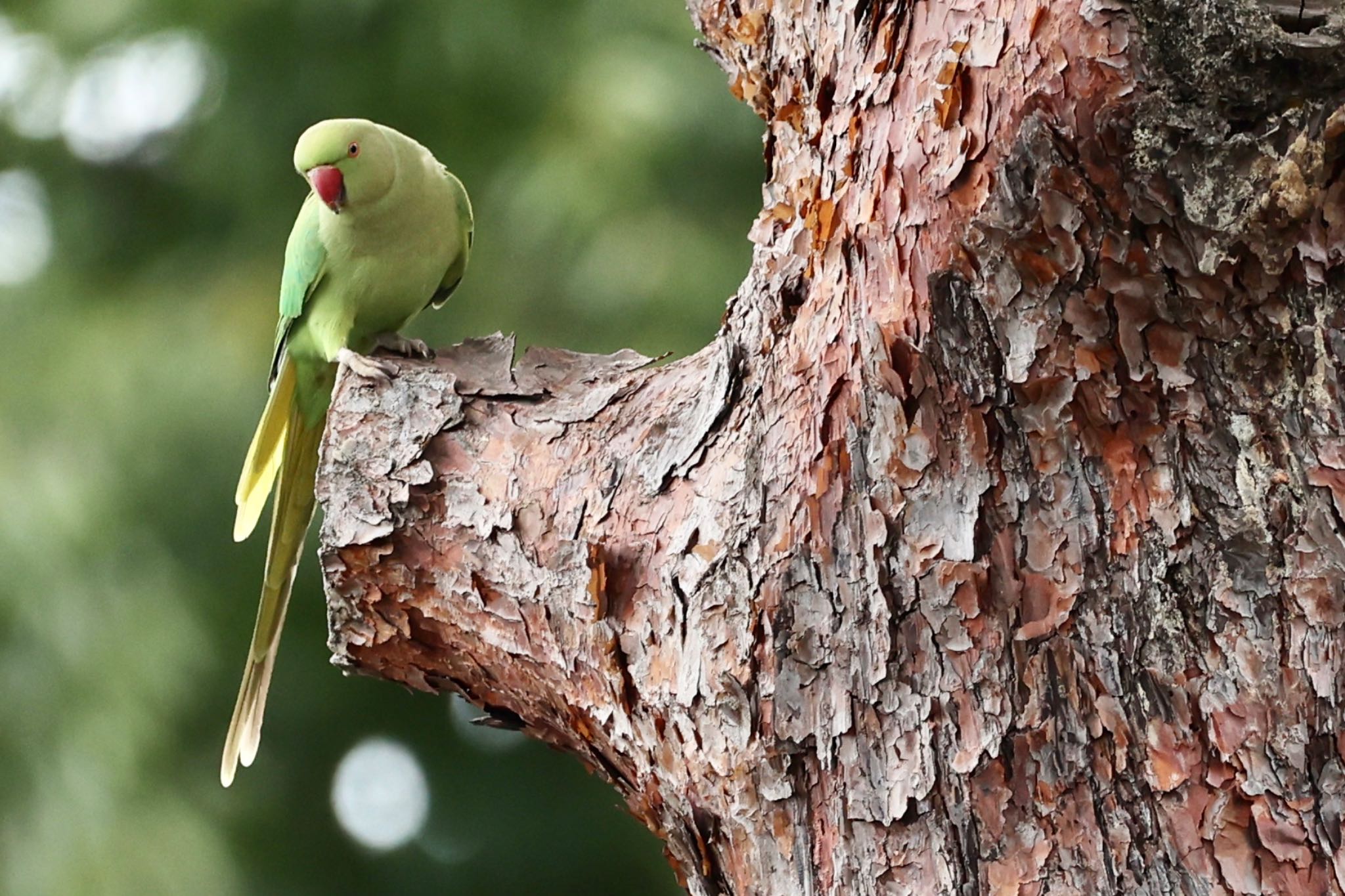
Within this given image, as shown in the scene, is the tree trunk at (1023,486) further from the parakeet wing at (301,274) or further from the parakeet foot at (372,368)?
the parakeet wing at (301,274)

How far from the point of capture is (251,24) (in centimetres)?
331

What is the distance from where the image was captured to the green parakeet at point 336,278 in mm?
1940

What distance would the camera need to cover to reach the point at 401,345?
1962 mm

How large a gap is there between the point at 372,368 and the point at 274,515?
0.50 metres

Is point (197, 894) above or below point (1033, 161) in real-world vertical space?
below

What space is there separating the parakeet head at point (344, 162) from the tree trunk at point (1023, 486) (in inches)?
36.9

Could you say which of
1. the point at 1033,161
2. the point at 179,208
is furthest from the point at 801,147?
the point at 179,208

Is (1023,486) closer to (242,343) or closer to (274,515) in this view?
(274,515)

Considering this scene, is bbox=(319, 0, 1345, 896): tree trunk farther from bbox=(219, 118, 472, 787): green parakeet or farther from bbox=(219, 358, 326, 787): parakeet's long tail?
bbox=(219, 118, 472, 787): green parakeet

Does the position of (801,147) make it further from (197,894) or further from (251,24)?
(251,24)

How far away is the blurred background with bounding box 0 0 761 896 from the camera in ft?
9.27

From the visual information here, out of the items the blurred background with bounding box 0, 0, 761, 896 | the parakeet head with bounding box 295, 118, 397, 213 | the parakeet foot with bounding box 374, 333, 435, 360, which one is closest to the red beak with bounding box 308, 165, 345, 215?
the parakeet head with bounding box 295, 118, 397, 213

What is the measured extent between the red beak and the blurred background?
91 cm

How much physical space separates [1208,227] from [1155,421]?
154mm
